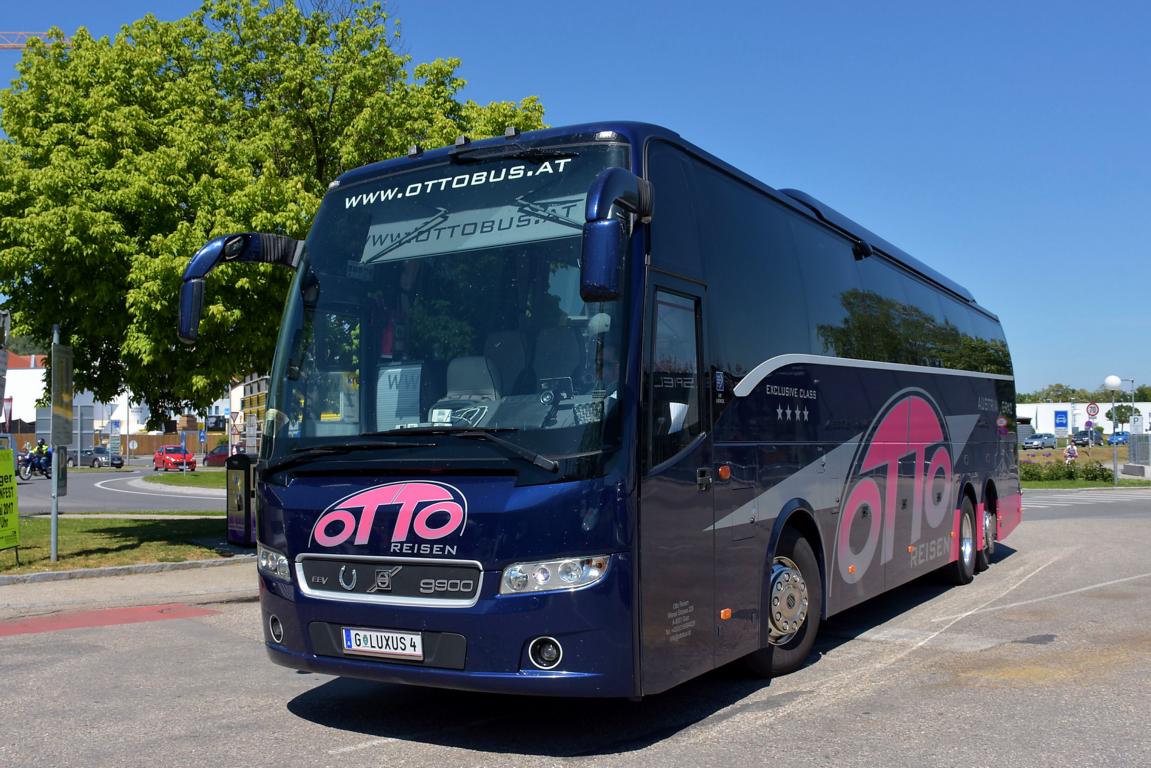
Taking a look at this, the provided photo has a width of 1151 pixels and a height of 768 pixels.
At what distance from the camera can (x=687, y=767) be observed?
207 inches

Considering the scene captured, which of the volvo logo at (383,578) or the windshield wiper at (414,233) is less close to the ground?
the windshield wiper at (414,233)

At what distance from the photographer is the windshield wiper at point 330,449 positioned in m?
5.69

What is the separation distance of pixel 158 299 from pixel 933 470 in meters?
9.92

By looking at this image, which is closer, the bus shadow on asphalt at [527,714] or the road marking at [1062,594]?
the bus shadow on asphalt at [527,714]

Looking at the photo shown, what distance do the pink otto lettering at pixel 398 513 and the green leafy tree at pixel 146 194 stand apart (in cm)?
785

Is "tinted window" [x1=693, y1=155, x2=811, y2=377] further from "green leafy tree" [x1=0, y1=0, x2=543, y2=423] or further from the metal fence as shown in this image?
the metal fence

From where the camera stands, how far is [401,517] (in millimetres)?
5574

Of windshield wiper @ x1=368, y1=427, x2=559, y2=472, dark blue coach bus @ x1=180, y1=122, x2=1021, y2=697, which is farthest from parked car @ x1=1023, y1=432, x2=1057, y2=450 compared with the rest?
windshield wiper @ x1=368, y1=427, x2=559, y2=472

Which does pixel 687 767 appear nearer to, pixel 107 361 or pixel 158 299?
pixel 158 299

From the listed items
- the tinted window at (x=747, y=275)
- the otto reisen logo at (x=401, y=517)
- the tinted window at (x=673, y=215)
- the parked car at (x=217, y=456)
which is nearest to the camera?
the otto reisen logo at (x=401, y=517)

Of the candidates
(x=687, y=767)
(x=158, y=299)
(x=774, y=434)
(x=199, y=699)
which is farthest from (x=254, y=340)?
(x=687, y=767)

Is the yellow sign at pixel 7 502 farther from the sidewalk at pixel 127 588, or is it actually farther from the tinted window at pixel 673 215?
the tinted window at pixel 673 215

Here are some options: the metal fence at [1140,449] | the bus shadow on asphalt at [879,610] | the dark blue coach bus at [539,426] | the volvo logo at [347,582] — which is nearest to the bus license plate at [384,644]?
the dark blue coach bus at [539,426]

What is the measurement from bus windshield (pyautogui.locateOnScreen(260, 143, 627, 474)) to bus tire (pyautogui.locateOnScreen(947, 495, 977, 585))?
26.4 feet
